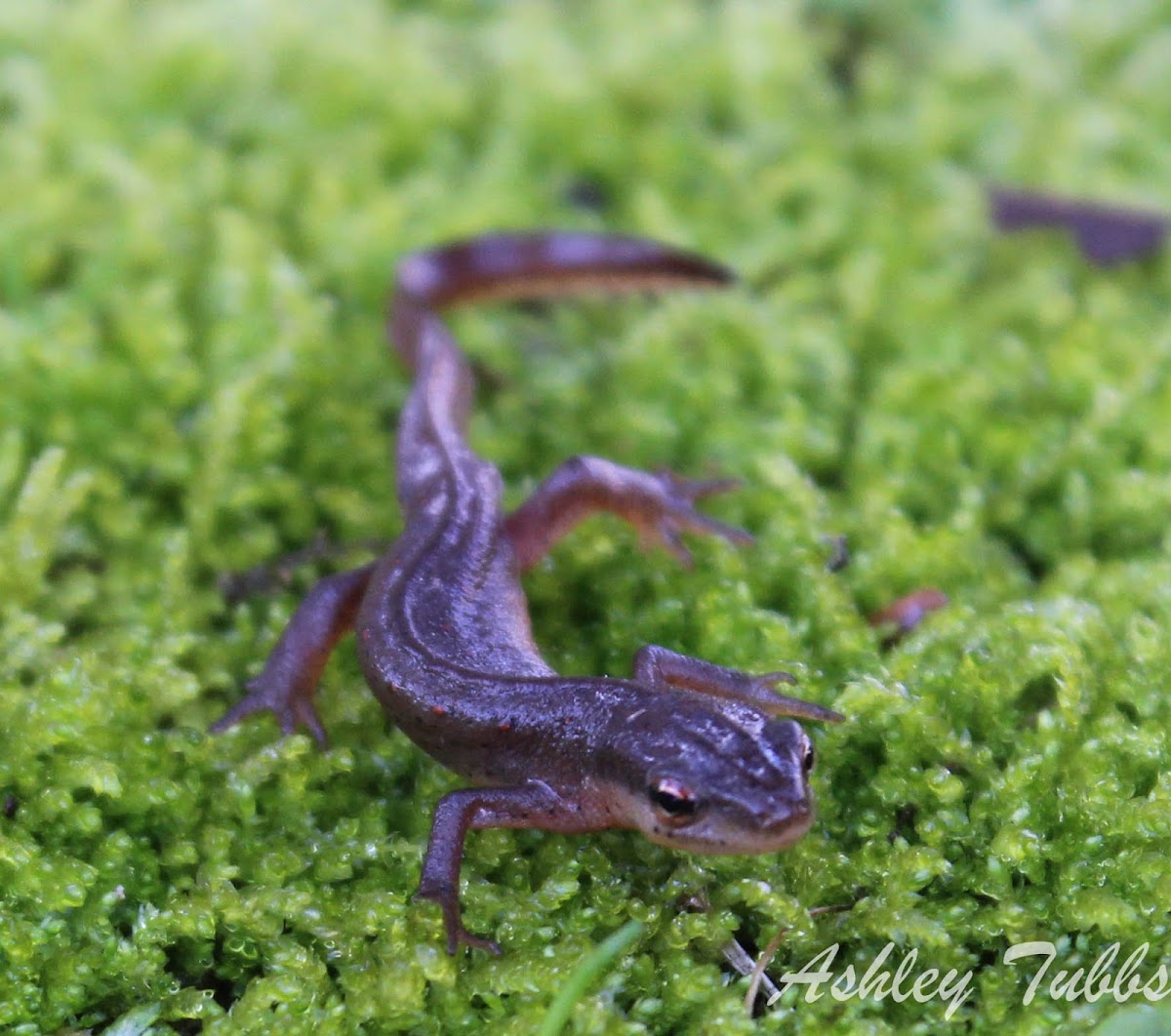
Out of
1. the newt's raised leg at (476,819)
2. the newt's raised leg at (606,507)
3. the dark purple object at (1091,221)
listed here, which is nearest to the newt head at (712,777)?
the newt's raised leg at (476,819)

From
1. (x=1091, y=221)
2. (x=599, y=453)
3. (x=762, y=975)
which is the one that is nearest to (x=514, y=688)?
(x=762, y=975)

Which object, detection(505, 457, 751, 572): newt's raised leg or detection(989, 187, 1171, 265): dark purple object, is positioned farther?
detection(989, 187, 1171, 265): dark purple object

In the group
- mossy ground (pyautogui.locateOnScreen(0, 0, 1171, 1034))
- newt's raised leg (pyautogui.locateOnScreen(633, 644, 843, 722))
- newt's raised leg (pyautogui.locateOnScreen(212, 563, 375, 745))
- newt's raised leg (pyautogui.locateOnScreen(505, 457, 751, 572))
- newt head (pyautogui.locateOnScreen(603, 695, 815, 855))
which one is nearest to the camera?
newt head (pyautogui.locateOnScreen(603, 695, 815, 855))

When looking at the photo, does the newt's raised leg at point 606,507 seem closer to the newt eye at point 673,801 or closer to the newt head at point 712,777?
the newt head at point 712,777

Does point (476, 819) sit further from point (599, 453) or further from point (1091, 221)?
point (1091, 221)

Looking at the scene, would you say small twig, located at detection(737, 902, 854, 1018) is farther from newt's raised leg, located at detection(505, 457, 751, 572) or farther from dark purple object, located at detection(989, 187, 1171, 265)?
dark purple object, located at detection(989, 187, 1171, 265)

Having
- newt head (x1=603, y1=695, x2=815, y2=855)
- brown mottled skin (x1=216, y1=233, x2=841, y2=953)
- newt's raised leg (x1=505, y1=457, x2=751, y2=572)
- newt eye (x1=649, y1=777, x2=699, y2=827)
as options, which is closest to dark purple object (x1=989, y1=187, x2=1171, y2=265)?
brown mottled skin (x1=216, y1=233, x2=841, y2=953)

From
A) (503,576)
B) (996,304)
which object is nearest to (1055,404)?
(996,304)
